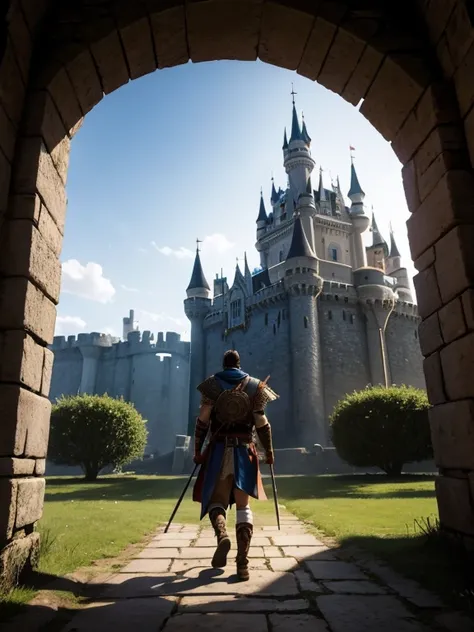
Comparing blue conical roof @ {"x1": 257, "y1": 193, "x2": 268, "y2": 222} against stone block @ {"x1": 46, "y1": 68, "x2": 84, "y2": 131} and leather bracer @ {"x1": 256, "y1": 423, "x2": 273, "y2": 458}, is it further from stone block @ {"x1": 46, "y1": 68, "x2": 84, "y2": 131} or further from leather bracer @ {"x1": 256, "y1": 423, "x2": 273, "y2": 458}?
leather bracer @ {"x1": 256, "y1": 423, "x2": 273, "y2": 458}

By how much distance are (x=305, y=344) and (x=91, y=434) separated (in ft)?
66.4

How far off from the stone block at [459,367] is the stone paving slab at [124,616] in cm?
258

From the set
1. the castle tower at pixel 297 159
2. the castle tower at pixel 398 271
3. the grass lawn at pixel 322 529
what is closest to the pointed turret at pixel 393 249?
the castle tower at pixel 398 271

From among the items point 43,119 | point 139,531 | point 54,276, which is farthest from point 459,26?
point 139,531

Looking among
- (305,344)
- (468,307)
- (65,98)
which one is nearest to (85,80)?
(65,98)

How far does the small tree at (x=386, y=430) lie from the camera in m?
19.7

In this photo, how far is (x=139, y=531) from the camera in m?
5.92

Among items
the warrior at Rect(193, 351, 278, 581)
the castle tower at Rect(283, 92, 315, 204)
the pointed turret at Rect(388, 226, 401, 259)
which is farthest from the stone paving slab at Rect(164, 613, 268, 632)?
the pointed turret at Rect(388, 226, 401, 259)

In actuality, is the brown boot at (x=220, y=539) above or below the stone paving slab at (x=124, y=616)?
above

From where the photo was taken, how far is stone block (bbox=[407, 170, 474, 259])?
3.73m

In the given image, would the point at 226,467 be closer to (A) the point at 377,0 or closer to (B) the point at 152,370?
(A) the point at 377,0

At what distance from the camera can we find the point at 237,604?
2887 millimetres

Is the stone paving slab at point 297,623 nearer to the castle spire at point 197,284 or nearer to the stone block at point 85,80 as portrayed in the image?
the stone block at point 85,80

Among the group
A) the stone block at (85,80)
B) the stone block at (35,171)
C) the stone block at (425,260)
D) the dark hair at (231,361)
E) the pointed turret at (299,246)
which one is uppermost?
the pointed turret at (299,246)
